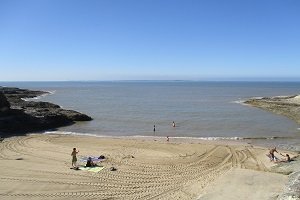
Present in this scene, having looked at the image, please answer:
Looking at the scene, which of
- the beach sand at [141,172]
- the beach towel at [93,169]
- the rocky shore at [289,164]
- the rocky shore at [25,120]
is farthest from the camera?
the rocky shore at [25,120]

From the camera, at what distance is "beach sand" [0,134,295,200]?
17719 millimetres

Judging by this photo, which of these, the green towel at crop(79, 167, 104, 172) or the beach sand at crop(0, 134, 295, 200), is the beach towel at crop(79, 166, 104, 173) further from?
the beach sand at crop(0, 134, 295, 200)

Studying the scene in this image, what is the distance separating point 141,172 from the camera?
22.3 meters

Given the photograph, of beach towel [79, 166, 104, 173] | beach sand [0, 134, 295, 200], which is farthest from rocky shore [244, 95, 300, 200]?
beach towel [79, 166, 104, 173]

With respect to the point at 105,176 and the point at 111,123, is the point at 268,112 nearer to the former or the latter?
the point at 111,123

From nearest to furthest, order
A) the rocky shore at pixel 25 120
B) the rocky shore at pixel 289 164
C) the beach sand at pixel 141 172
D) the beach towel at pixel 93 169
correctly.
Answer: the rocky shore at pixel 289 164, the beach sand at pixel 141 172, the beach towel at pixel 93 169, the rocky shore at pixel 25 120

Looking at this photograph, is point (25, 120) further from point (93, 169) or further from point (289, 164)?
point (289, 164)

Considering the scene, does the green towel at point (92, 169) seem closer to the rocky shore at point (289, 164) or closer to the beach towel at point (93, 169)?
the beach towel at point (93, 169)

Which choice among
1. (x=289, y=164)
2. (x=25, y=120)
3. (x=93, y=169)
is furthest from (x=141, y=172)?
(x=25, y=120)

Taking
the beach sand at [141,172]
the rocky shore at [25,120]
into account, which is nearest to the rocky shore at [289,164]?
the beach sand at [141,172]

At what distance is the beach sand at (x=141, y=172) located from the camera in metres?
17.7

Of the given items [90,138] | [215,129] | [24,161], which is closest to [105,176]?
[24,161]

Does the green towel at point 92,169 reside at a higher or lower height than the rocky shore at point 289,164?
lower

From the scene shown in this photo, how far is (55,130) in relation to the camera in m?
42.8
